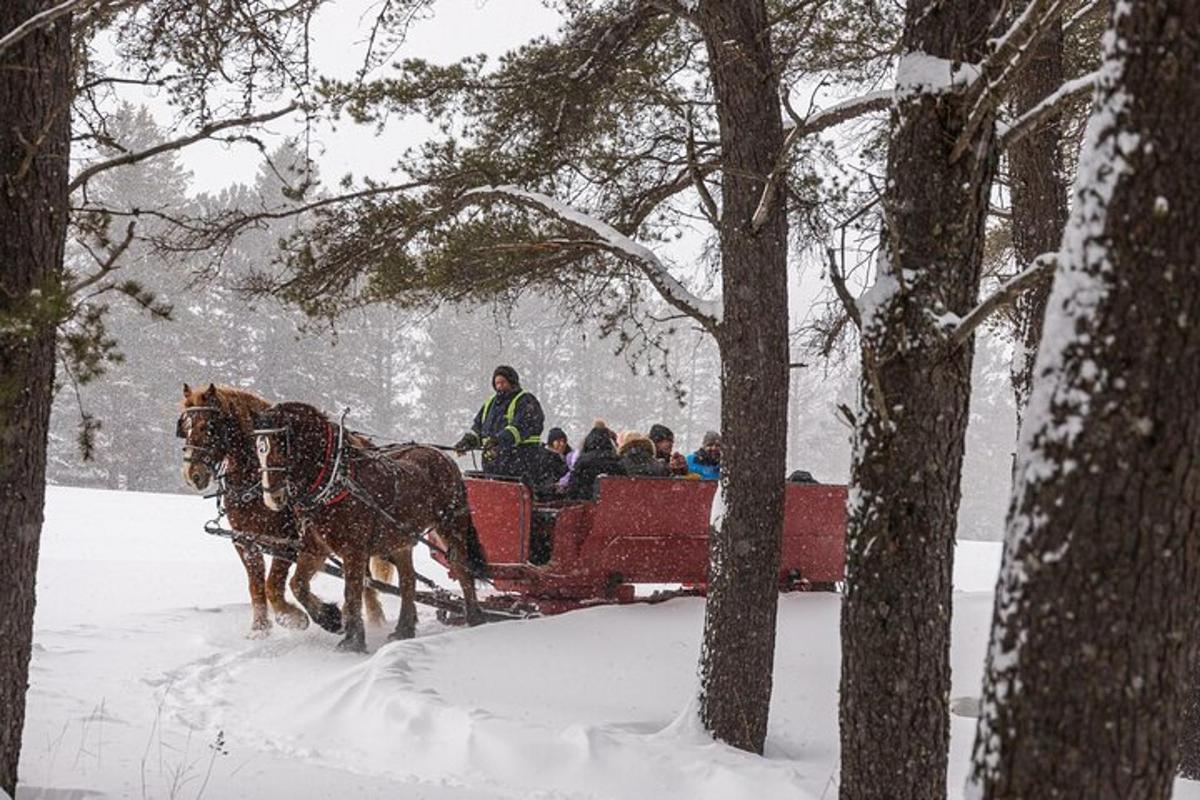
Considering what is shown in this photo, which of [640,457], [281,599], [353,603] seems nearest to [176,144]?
[353,603]

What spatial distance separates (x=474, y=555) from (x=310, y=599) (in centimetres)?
154

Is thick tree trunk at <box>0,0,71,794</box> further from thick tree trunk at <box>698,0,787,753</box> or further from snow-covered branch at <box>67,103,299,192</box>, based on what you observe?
thick tree trunk at <box>698,0,787,753</box>

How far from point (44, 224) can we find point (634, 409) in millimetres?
37546

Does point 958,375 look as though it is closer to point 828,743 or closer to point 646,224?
point 828,743

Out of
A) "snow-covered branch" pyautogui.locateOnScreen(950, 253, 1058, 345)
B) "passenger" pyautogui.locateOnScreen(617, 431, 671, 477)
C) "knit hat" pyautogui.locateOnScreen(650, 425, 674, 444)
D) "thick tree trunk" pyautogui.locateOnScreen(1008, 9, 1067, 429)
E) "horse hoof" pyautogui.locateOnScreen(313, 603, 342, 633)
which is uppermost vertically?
"thick tree trunk" pyautogui.locateOnScreen(1008, 9, 1067, 429)

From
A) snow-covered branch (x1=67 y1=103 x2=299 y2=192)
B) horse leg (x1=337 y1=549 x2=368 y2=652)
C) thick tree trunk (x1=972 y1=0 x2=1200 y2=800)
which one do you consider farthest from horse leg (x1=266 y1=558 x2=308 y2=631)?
thick tree trunk (x1=972 y1=0 x2=1200 y2=800)

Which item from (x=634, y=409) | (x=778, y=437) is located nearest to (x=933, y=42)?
(x=778, y=437)

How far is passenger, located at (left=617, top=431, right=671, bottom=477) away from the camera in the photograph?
11.1m

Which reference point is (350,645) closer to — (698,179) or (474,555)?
(474,555)

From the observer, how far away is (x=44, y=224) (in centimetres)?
420

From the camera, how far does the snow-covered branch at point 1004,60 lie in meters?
3.34

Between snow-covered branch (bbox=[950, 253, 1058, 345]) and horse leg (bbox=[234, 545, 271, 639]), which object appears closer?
snow-covered branch (bbox=[950, 253, 1058, 345])

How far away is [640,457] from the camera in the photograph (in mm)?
11320

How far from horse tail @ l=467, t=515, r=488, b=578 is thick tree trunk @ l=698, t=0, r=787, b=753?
3.75 m
